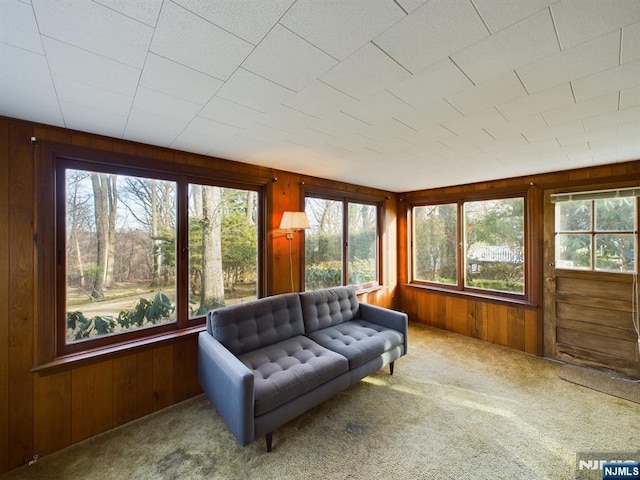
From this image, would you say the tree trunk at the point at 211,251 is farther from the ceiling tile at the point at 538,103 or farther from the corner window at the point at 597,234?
the corner window at the point at 597,234

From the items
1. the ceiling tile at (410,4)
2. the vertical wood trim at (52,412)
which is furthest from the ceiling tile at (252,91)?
the vertical wood trim at (52,412)

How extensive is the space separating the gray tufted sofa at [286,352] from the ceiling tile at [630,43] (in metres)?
2.52

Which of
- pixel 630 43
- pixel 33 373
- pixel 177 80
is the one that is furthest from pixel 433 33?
pixel 33 373

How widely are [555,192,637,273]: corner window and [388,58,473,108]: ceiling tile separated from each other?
2.93 meters

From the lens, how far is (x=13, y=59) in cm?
122

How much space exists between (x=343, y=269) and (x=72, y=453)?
3280 mm

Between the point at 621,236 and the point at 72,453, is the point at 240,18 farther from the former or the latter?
the point at 621,236

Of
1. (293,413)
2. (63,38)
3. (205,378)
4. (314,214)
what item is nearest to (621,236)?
(314,214)

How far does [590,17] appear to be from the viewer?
1002 millimetres

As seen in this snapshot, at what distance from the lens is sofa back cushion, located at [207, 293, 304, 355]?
2334 mm

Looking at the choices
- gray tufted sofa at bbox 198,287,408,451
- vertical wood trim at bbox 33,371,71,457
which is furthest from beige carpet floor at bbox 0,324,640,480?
gray tufted sofa at bbox 198,287,408,451

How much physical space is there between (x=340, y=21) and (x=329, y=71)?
1.03 feet

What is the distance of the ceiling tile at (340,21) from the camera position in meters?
0.96

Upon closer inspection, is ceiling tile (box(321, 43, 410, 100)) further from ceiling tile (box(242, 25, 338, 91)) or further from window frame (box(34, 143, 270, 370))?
window frame (box(34, 143, 270, 370))
